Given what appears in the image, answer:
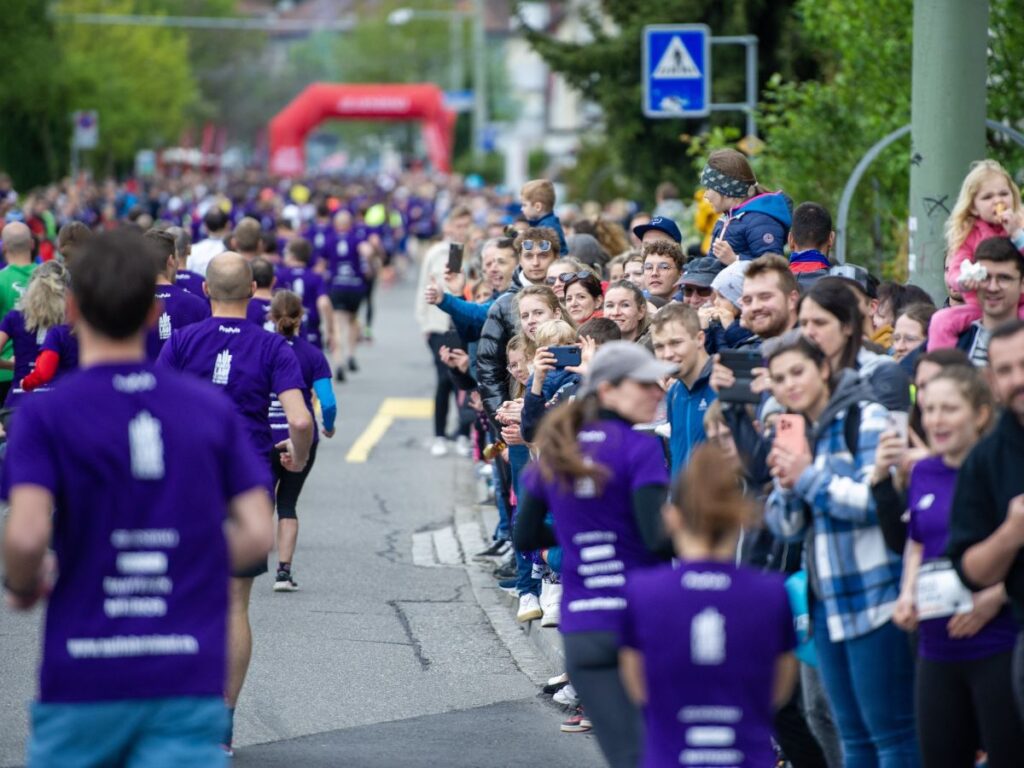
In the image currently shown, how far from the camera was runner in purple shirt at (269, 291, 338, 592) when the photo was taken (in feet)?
33.1

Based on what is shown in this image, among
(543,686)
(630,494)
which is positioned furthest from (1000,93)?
(630,494)

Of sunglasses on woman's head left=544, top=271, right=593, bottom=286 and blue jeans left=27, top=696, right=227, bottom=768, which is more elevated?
sunglasses on woman's head left=544, top=271, right=593, bottom=286

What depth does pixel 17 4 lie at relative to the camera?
1786 inches

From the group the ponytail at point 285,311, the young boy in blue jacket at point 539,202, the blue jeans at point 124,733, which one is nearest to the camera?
the blue jeans at point 124,733

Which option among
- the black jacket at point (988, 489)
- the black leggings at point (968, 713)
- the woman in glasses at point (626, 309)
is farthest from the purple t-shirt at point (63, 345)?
the black jacket at point (988, 489)

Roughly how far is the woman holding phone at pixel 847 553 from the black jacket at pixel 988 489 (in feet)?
1.38

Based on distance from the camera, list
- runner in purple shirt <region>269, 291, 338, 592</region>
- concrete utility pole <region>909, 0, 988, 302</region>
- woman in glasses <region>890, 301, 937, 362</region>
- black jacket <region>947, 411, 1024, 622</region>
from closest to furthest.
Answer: black jacket <region>947, 411, 1024, 622</region>
woman in glasses <region>890, 301, 937, 362</region>
concrete utility pole <region>909, 0, 988, 302</region>
runner in purple shirt <region>269, 291, 338, 592</region>

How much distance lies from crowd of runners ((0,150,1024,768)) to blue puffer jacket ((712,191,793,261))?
0.38 meters

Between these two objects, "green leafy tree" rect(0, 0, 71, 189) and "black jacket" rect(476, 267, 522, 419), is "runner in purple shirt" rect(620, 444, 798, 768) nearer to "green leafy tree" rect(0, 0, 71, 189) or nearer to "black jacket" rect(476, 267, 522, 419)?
"black jacket" rect(476, 267, 522, 419)

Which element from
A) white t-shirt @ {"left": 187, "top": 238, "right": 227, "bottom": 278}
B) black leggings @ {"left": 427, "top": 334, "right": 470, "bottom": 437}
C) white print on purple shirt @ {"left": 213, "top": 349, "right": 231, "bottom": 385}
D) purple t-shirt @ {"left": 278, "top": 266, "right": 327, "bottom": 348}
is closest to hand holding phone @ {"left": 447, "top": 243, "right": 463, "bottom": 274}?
white print on purple shirt @ {"left": 213, "top": 349, "right": 231, "bottom": 385}

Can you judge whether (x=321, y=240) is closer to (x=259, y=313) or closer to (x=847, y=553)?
(x=259, y=313)

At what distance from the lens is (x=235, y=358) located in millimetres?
7633

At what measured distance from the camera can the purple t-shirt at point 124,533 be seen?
4.39 meters

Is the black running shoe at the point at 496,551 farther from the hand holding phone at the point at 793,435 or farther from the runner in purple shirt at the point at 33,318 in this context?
the hand holding phone at the point at 793,435
